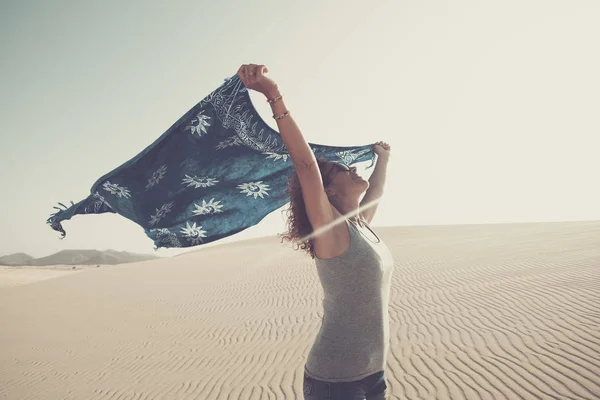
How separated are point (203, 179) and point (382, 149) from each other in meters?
1.38

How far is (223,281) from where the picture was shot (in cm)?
2033

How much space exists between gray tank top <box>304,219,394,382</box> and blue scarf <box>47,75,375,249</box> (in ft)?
4.39

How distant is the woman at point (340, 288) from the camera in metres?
1.43

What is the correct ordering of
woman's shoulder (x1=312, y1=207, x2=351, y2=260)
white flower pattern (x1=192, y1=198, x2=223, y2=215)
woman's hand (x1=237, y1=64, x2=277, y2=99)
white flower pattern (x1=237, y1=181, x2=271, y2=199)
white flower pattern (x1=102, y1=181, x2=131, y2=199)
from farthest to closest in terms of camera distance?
white flower pattern (x1=237, y1=181, x2=271, y2=199), white flower pattern (x1=192, y1=198, x2=223, y2=215), white flower pattern (x1=102, y1=181, x2=131, y2=199), woman's shoulder (x1=312, y1=207, x2=351, y2=260), woman's hand (x1=237, y1=64, x2=277, y2=99)

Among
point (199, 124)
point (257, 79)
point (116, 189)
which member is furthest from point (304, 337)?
point (257, 79)

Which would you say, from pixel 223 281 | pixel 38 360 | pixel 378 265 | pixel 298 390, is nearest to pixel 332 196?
pixel 378 265

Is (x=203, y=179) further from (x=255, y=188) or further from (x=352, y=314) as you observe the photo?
(x=352, y=314)

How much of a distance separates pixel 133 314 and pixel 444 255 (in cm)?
1549

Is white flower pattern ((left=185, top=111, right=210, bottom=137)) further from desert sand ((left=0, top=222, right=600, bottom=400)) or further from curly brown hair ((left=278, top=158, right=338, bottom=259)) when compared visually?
desert sand ((left=0, top=222, right=600, bottom=400))

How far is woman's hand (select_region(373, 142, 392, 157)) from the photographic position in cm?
279

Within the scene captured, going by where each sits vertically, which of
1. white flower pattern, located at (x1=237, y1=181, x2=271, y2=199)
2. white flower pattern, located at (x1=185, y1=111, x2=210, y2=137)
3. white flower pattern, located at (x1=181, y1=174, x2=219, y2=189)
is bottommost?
white flower pattern, located at (x1=237, y1=181, x2=271, y2=199)

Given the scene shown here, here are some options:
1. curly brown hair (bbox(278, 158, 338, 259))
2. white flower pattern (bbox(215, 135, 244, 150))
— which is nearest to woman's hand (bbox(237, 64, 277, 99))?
curly brown hair (bbox(278, 158, 338, 259))

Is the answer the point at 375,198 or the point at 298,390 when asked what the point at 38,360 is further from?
the point at 375,198

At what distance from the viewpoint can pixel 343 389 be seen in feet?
5.03
